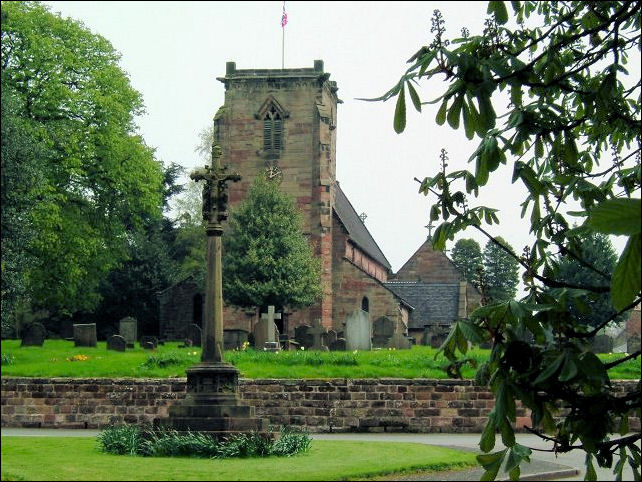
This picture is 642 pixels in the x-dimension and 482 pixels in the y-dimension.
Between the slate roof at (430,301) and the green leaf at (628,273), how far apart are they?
5606 centimetres

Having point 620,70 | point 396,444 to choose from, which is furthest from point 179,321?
point 620,70

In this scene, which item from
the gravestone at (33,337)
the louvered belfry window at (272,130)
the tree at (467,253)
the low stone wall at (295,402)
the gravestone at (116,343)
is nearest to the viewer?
the low stone wall at (295,402)

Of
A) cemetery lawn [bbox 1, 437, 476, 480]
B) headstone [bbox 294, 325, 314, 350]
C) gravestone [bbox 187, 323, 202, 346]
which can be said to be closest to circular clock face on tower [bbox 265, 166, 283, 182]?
gravestone [bbox 187, 323, 202, 346]

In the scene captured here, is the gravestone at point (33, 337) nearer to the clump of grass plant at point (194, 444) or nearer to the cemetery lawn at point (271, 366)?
the cemetery lawn at point (271, 366)

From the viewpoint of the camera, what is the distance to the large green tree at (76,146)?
40.5 m

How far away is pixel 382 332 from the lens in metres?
36.1

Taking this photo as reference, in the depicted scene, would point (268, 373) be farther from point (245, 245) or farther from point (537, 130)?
point (537, 130)

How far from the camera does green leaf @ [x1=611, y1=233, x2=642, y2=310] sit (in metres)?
2.09

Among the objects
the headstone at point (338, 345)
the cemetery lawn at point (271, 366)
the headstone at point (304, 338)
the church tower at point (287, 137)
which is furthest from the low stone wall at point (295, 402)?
the church tower at point (287, 137)

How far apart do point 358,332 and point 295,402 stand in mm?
7698

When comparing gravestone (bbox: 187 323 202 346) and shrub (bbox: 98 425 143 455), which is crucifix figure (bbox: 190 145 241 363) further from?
gravestone (bbox: 187 323 202 346)

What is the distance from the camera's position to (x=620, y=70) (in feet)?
14.5

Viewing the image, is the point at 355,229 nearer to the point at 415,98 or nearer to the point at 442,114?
the point at 442,114

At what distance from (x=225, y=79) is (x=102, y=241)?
36.1 ft
